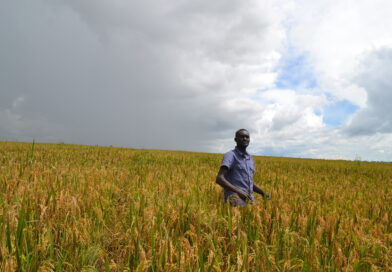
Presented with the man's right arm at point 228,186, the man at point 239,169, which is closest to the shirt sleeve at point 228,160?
the man at point 239,169

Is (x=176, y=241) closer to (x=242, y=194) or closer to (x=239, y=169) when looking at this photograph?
(x=242, y=194)

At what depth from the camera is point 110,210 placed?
132 inches

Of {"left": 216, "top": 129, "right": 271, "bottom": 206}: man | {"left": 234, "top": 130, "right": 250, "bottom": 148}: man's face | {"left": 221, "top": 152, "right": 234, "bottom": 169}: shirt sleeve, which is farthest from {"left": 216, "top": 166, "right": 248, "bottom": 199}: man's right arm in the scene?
{"left": 234, "top": 130, "right": 250, "bottom": 148}: man's face

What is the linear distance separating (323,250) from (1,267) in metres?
2.76

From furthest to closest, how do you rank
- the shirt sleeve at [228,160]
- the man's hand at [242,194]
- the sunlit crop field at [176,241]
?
the shirt sleeve at [228,160] → the man's hand at [242,194] → the sunlit crop field at [176,241]

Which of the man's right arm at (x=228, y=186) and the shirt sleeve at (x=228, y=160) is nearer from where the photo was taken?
the man's right arm at (x=228, y=186)

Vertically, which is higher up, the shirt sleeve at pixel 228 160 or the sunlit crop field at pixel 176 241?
the shirt sleeve at pixel 228 160

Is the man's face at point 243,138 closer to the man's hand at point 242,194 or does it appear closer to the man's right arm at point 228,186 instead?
the man's right arm at point 228,186

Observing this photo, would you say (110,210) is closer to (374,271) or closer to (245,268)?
(245,268)

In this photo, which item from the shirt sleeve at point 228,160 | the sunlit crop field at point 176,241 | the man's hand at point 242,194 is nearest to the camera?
the sunlit crop field at point 176,241

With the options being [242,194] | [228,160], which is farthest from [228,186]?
[228,160]

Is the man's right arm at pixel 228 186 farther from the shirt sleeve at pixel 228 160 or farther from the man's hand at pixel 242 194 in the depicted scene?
the shirt sleeve at pixel 228 160

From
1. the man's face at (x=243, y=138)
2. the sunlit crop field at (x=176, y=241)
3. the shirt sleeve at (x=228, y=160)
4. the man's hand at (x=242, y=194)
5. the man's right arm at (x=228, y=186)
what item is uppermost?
the man's face at (x=243, y=138)

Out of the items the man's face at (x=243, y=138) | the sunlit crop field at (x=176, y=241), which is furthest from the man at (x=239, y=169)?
the sunlit crop field at (x=176, y=241)
